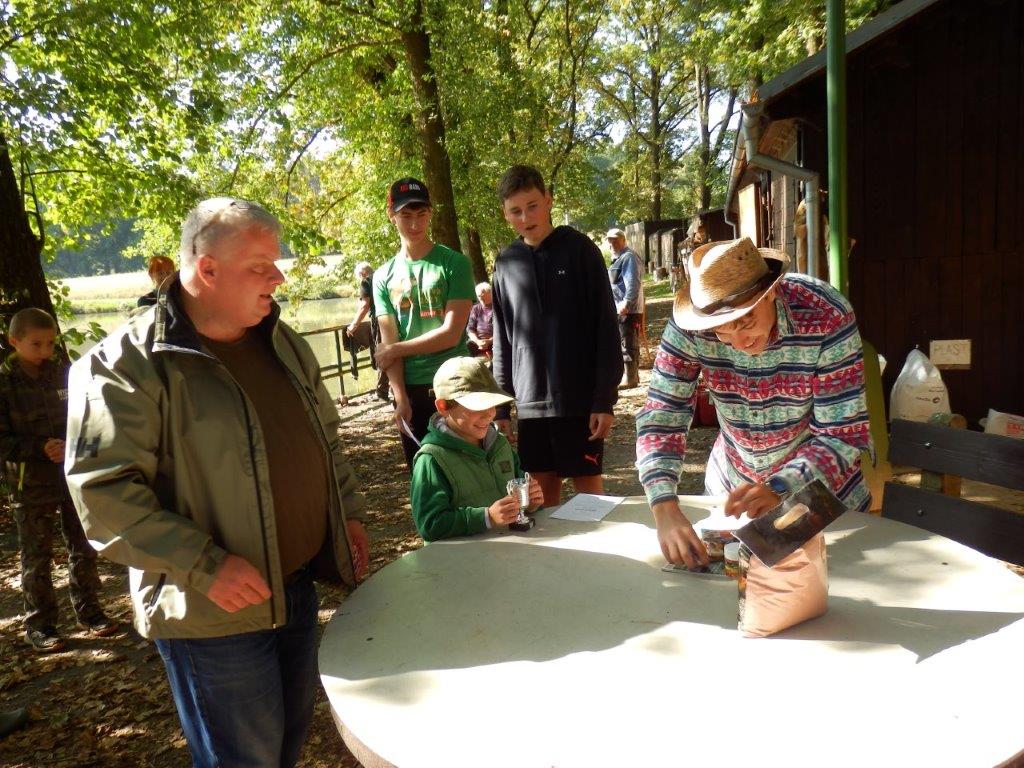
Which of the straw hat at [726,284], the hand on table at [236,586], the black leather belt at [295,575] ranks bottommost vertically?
the black leather belt at [295,575]

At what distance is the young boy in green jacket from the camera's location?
240cm

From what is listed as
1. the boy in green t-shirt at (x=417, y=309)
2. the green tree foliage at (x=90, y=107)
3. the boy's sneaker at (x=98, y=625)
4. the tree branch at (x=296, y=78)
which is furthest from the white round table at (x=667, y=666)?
the tree branch at (x=296, y=78)

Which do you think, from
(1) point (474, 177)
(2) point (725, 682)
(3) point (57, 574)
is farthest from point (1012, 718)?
(1) point (474, 177)

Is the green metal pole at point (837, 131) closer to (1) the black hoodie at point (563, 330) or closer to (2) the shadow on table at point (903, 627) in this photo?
(1) the black hoodie at point (563, 330)

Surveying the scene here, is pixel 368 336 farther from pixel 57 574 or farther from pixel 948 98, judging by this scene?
pixel 948 98

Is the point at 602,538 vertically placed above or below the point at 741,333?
below

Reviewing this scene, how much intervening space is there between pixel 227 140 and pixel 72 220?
11.3 ft

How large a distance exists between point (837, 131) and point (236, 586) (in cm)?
424

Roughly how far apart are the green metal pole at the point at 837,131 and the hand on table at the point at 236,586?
3567 millimetres

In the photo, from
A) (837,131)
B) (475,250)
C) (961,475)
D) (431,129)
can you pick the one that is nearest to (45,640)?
(961,475)

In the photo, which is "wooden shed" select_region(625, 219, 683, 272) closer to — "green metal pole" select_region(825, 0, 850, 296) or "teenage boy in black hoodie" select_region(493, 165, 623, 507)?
"green metal pole" select_region(825, 0, 850, 296)

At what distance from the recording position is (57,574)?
502 centimetres

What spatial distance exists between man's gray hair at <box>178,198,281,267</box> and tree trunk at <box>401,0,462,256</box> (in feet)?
27.0

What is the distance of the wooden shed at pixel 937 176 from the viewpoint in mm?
5738
